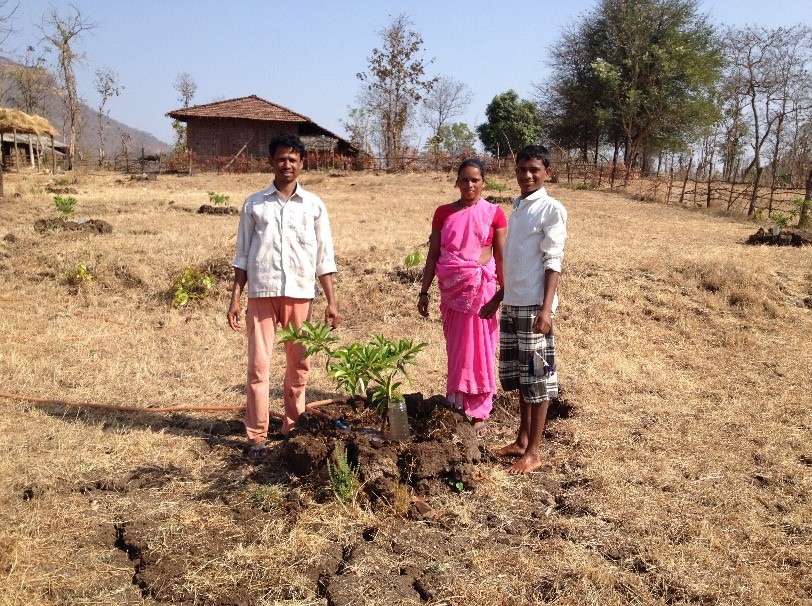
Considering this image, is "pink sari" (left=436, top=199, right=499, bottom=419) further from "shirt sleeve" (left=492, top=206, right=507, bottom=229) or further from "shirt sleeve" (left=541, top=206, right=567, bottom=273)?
"shirt sleeve" (left=541, top=206, right=567, bottom=273)

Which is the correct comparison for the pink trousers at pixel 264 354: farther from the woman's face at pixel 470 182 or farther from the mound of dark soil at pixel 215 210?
the mound of dark soil at pixel 215 210

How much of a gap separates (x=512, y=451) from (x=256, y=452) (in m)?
1.47

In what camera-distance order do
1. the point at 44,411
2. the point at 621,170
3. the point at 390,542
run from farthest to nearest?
the point at 621,170, the point at 44,411, the point at 390,542

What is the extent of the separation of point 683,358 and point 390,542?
390cm

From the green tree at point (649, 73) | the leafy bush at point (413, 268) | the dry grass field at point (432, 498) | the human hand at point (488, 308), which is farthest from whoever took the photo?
the green tree at point (649, 73)

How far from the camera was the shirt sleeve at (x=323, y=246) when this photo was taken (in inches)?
141

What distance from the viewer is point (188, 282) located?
22.8 feet

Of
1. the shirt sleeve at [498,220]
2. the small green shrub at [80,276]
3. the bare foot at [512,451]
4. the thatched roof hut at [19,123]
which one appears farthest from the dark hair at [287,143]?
the thatched roof hut at [19,123]

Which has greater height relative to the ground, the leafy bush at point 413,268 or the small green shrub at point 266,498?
the leafy bush at point 413,268

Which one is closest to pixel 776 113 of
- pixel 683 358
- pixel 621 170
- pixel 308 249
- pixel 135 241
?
pixel 621 170

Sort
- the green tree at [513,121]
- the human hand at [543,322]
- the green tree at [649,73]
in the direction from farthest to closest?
1. the green tree at [513,121]
2. the green tree at [649,73]
3. the human hand at [543,322]

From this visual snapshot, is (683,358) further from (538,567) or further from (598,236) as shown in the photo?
(598,236)

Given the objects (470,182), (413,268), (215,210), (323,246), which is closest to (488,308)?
(470,182)

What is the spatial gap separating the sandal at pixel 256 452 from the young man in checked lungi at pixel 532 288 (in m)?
1.39
